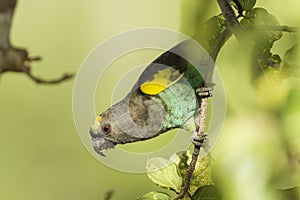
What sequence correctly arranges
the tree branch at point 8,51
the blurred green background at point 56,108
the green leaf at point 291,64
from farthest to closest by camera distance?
the blurred green background at point 56,108 → the green leaf at point 291,64 → the tree branch at point 8,51

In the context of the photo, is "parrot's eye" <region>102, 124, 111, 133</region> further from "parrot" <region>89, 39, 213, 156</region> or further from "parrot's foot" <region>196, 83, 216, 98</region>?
"parrot's foot" <region>196, 83, 216, 98</region>

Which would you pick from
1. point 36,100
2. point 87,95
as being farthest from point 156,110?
point 36,100

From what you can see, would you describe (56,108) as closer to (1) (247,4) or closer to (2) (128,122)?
(2) (128,122)

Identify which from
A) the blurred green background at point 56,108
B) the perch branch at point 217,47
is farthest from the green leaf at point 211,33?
the blurred green background at point 56,108

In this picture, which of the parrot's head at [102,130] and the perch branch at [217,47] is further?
the parrot's head at [102,130]

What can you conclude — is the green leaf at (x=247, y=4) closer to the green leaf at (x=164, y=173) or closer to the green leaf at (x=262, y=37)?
the green leaf at (x=262, y=37)

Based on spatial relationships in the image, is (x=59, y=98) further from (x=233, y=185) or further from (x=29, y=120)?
(x=233, y=185)
